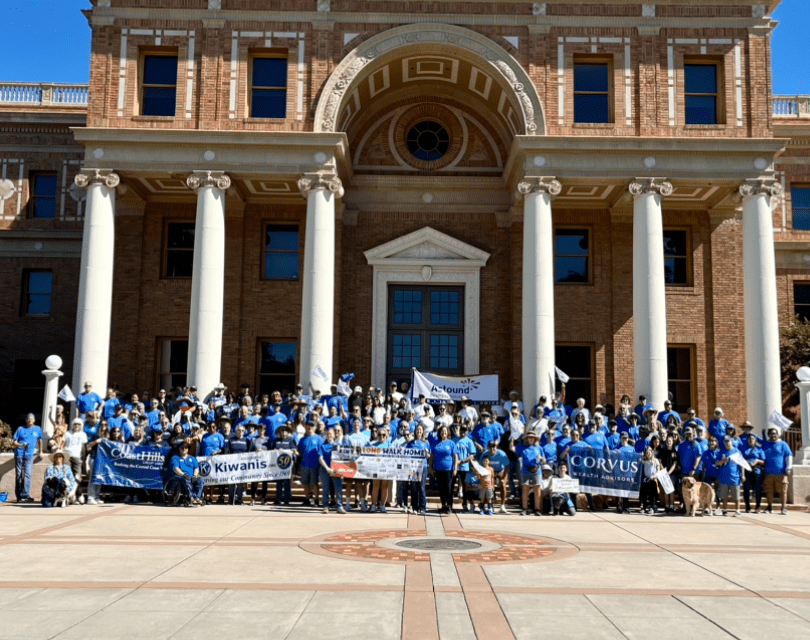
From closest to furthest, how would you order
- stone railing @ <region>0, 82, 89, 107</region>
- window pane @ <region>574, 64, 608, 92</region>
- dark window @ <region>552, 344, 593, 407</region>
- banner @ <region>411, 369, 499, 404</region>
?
1. banner @ <region>411, 369, 499, 404</region>
2. window pane @ <region>574, 64, 608, 92</region>
3. dark window @ <region>552, 344, 593, 407</region>
4. stone railing @ <region>0, 82, 89, 107</region>

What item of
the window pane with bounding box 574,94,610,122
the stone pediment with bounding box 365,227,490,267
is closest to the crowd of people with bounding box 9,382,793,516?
the stone pediment with bounding box 365,227,490,267

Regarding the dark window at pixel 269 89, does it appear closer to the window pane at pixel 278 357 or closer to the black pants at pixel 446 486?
the window pane at pixel 278 357

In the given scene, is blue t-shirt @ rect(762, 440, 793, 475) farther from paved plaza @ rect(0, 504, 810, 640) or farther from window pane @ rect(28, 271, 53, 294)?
window pane @ rect(28, 271, 53, 294)

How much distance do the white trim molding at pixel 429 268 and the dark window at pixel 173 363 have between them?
6.48m

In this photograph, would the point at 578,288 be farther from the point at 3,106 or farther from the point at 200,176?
the point at 3,106

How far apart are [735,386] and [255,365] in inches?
629

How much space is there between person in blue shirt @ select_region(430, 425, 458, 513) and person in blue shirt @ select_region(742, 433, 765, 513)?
664cm

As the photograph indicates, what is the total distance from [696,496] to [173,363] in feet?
58.3

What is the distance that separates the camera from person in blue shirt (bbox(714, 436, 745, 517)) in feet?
58.3

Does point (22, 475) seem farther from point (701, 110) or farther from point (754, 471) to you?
point (701, 110)

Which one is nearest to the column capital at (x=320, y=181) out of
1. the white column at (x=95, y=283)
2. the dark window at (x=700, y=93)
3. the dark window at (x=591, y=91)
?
the white column at (x=95, y=283)

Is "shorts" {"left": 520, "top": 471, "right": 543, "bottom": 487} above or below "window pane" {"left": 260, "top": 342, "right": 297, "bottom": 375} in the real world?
below

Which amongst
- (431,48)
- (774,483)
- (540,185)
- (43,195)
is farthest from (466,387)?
(43,195)

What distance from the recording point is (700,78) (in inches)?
1026
